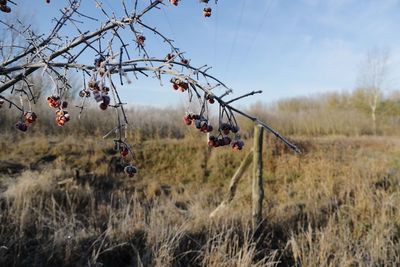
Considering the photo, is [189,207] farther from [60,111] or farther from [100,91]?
[100,91]

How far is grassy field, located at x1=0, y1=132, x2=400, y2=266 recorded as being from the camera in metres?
4.90

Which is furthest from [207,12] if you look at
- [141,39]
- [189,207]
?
[189,207]

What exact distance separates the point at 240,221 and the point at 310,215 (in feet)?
4.98

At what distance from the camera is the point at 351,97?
3688 centimetres

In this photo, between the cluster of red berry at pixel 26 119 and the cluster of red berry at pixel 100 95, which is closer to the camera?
the cluster of red berry at pixel 100 95

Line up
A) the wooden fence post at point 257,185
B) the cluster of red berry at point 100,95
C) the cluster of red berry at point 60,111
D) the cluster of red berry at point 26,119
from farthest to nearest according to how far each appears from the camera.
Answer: the wooden fence post at point 257,185
the cluster of red berry at point 26,119
the cluster of red berry at point 60,111
the cluster of red berry at point 100,95

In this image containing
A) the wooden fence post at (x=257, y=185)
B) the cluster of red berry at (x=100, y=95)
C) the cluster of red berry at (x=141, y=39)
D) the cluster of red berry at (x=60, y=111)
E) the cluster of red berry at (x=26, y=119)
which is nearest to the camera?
the cluster of red berry at (x=100, y=95)

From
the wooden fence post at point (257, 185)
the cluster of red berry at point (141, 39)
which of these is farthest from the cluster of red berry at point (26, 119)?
the wooden fence post at point (257, 185)

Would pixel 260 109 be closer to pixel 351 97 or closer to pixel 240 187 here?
pixel 240 187

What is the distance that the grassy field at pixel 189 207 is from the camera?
4.90 metres

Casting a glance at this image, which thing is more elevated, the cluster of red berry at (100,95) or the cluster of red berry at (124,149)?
the cluster of red berry at (100,95)

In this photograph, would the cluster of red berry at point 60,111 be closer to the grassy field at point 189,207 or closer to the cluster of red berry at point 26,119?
the cluster of red berry at point 26,119

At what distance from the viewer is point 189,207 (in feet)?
A: 27.7

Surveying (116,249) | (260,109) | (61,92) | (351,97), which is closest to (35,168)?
(116,249)
